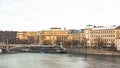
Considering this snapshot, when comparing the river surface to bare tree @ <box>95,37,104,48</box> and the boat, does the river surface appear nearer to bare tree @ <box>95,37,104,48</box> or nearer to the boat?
bare tree @ <box>95,37,104,48</box>

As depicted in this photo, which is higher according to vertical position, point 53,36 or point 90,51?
point 53,36

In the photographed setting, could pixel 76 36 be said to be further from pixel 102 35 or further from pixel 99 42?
pixel 99 42

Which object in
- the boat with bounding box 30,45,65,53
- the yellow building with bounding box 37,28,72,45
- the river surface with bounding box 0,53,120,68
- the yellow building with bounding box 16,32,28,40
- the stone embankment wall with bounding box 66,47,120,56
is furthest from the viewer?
the yellow building with bounding box 16,32,28,40

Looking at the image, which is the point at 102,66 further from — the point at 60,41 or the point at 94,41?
the point at 60,41

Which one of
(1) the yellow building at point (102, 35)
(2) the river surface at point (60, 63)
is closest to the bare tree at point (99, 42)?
(1) the yellow building at point (102, 35)

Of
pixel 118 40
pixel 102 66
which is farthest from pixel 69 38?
pixel 102 66

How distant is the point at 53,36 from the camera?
81500 mm

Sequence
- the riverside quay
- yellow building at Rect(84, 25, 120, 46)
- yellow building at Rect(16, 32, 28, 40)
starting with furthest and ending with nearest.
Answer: yellow building at Rect(16, 32, 28, 40) < the riverside quay < yellow building at Rect(84, 25, 120, 46)

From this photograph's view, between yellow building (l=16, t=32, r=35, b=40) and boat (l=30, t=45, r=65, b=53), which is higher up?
yellow building (l=16, t=32, r=35, b=40)

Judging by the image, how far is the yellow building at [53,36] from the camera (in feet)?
259

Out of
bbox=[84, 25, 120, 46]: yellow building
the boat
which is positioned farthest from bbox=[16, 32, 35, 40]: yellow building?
bbox=[84, 25, 120, 46]: yellow building

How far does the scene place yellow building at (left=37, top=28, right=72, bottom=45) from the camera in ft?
259

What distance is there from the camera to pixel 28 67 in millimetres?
30672

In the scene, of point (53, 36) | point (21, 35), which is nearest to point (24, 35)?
point (21, 35)
